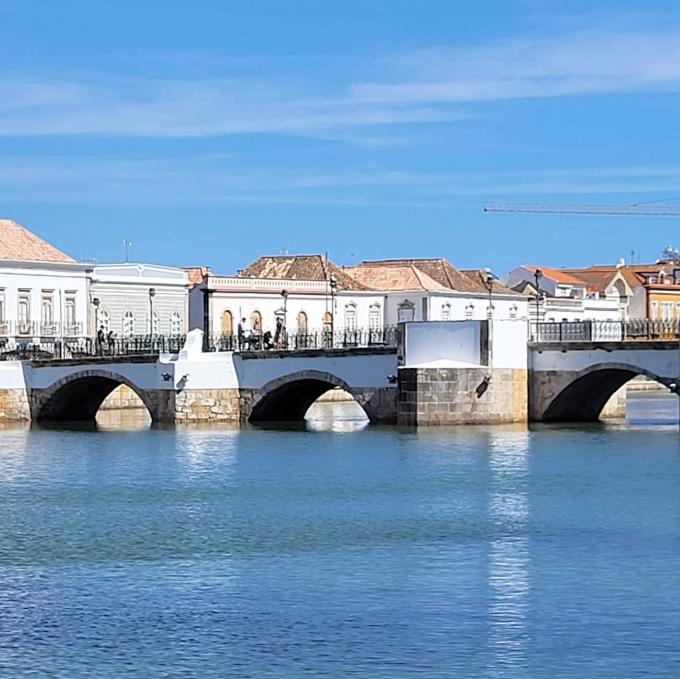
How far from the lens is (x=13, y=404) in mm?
54062

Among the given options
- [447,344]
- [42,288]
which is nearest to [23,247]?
[42,288]

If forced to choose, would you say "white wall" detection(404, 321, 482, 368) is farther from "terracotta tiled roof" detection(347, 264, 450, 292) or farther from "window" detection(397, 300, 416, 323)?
"terracotta tiled roof" detection(347, 264, 450, 292)

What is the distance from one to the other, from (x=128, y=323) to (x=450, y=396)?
23715 mm

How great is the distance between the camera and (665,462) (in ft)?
122

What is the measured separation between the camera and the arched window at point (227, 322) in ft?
227

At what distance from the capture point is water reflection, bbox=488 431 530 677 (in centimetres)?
1906

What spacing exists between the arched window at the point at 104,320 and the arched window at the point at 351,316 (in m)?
12.6

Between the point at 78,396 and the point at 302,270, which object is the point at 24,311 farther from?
the point at 302,270

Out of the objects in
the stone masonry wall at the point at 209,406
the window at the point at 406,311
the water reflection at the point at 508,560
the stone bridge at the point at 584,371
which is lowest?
the water reflection at the point at 508,560

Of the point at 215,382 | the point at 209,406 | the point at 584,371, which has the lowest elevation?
the point at 209,406

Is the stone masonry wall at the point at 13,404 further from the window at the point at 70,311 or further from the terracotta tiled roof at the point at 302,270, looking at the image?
the terracotta tiled roof at the point at 302,270

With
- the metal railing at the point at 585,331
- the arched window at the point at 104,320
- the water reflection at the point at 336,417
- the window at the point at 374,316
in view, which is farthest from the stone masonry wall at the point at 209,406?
the window at the point at 374,316

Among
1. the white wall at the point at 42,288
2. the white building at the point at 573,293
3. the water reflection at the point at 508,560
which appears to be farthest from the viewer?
the white building at the point at 573,293

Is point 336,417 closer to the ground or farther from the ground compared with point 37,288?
closer to the ground
